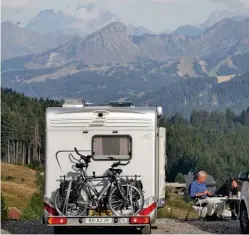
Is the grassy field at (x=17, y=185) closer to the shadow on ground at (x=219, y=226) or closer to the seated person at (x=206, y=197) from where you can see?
the seated person at (x=206, y=197)

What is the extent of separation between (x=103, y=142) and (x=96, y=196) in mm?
1087

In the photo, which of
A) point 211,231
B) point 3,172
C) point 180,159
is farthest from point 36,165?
point 211,231

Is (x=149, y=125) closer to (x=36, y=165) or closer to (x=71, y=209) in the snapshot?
(x=71, y=209)

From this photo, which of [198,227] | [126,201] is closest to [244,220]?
[198,227]

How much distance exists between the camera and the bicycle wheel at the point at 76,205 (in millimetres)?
16031

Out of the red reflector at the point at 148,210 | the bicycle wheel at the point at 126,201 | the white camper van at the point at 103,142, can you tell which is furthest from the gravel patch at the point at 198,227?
the white camper van at the point at 103,142

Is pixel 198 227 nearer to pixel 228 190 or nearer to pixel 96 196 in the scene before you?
pixel 228 190

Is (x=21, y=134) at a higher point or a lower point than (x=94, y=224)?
higher

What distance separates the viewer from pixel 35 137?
396 feet

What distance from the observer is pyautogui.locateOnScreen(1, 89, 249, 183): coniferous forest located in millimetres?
121125

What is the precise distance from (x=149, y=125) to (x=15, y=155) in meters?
110

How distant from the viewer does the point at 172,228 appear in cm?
1966

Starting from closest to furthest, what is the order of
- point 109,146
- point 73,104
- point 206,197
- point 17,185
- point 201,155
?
point 109,146, point 73,104, point 206,197, point 17,185, point 201,155

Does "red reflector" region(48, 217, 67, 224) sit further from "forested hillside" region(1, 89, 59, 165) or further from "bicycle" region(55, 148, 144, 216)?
"forested hillside" region(1, 89, 59, 165)
